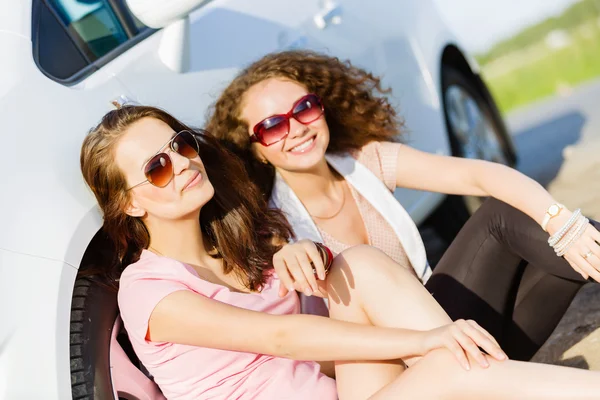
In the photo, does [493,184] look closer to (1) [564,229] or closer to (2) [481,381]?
(1) [564,229]

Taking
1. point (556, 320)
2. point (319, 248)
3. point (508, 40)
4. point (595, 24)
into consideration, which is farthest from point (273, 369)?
point (508, 40)

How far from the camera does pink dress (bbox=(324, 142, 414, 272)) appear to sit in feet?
8.98

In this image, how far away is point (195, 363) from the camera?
2.05m

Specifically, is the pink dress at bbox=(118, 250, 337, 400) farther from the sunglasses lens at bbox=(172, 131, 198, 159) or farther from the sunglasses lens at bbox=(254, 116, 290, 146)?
the sunglasses lens at bbox=(254, 116, 290, 146)

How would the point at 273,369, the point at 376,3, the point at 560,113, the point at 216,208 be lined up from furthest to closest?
1. the point at 560,113
2. the point at 376,3
3. the point at 216,208
4. the point at 273,369

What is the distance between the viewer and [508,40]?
456 inches

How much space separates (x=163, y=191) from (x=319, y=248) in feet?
1.35

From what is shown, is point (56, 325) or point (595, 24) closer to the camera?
point (56, 325)

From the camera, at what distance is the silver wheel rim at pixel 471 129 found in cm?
381

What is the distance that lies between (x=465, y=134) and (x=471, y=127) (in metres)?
0.13

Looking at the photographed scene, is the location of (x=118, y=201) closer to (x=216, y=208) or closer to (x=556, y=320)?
(x=216, y=208)

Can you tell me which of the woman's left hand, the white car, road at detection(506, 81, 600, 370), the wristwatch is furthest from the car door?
road at detection(506, 81, 600, 370)

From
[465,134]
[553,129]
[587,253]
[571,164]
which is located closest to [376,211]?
[587,253]

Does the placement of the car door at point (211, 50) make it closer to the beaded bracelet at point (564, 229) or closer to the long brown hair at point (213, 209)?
the long brown hair at point (213, 209)
